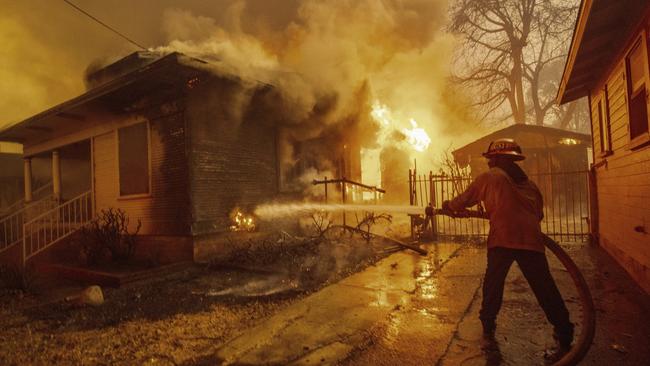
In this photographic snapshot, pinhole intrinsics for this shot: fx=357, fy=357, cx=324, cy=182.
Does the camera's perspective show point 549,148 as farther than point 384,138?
Yes

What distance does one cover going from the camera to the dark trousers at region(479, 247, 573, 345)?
3.12 meters

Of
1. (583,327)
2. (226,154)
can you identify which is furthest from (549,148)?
(583,327)

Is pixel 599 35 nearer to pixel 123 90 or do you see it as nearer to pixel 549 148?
pixel 123 90

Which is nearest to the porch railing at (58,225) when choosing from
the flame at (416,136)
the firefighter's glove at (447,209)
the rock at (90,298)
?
the rock at (90,298)

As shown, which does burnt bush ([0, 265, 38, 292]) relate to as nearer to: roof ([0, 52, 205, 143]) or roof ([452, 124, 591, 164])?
roof ([0, 52, 205, 143])

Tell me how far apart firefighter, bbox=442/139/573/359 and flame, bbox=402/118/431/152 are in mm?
10232

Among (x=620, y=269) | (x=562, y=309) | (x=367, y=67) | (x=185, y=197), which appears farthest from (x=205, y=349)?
(x=367, y=67)

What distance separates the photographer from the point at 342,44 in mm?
11078

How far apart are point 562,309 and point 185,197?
6.68m

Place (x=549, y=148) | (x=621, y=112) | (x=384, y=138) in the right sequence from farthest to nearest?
(x=549, y=148)
(x=384, y=138)
(x=621, y=112)

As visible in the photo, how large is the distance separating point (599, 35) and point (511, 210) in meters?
4.65

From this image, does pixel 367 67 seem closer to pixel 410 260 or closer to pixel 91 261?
pixel 410 260

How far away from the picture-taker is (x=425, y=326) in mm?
3926

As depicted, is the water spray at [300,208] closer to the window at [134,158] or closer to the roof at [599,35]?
the window at [134,158]
